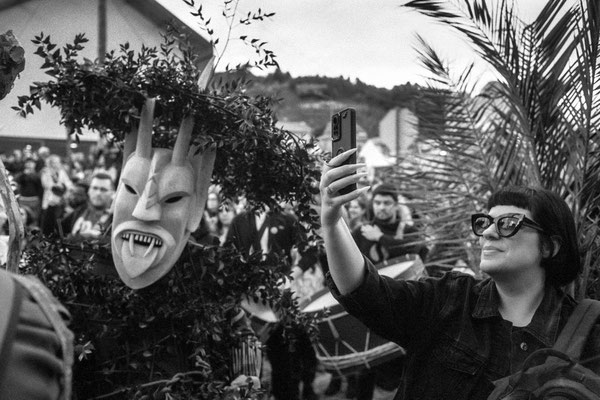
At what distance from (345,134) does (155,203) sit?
5.48ft

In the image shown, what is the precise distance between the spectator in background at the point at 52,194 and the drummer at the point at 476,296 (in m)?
5.06

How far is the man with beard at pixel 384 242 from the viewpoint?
5.36 meters

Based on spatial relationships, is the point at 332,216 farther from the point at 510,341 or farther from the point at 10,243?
the point at 10,243

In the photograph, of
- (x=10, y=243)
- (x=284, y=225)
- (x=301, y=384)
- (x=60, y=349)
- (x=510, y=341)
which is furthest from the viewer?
(x=284, y=225)

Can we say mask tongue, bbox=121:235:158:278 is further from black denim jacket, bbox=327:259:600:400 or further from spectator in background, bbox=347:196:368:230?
spectator in background, bbox=347:196:368:230

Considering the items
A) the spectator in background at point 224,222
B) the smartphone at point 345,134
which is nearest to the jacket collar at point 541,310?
the smartphone at point 345,134

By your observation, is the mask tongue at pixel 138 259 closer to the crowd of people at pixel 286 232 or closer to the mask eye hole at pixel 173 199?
the mask eye hole at pixel 173 199

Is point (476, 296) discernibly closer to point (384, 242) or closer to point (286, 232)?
point (286, 232)

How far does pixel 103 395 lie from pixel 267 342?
130cm

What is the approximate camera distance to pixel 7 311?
1.01m

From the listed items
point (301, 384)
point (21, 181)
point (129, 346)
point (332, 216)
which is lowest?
point (301, 384)

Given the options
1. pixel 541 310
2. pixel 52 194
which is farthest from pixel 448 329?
pixel 52 194

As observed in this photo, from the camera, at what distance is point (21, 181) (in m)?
12.3

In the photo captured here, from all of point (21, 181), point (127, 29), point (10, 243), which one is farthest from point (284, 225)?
point (21, 181)
